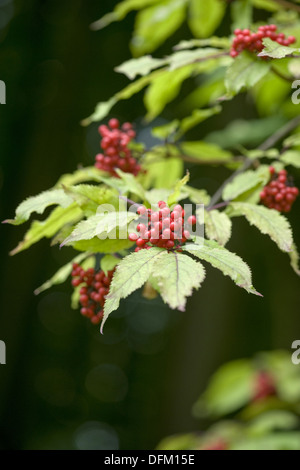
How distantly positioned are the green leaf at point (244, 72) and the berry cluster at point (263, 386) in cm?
262

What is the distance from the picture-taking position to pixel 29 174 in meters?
5.19

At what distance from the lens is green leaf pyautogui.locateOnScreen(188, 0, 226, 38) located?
2387 millimetres

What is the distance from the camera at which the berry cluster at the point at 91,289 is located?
1377 mm

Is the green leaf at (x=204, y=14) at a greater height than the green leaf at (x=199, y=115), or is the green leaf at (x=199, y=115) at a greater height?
the green leaf at (x=204, y=14)

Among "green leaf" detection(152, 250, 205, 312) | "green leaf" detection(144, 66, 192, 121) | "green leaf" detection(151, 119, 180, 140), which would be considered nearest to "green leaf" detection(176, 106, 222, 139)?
"green leaf" detection(151, 119, 180, 140)

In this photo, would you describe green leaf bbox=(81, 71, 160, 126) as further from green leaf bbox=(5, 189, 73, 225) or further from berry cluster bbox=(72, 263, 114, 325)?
berry cluster bbox=(72, 263, 114, 325)

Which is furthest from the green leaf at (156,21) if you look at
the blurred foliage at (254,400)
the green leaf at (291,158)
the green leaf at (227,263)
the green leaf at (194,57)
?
the blurred foliage at (254,400)

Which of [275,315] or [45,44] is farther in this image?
[45,44]

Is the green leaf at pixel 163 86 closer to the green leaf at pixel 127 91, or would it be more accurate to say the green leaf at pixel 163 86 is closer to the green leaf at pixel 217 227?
the green leaf at pixel 127 91

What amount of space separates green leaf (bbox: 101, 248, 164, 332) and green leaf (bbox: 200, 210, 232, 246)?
1.00 feet

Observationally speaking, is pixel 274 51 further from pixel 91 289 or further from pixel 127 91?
pixel 91 289
